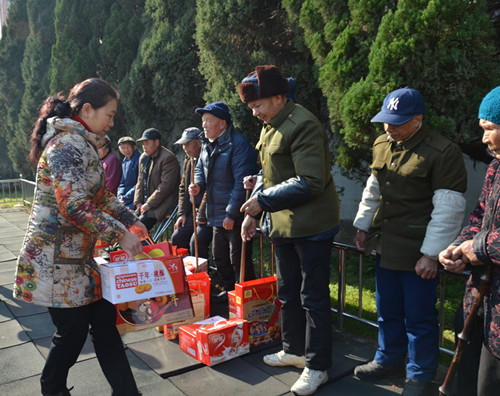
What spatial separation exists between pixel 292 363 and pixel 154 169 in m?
3.49

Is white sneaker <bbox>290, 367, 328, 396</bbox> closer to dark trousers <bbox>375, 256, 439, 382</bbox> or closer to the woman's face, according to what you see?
dark trousers <bbox>375, 256, 439, 382</bbox>

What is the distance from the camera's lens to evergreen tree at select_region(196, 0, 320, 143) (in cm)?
680

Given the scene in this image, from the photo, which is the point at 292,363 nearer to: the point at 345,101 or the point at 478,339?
the point at 478,339

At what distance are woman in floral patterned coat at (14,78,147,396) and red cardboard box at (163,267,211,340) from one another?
1.34 m

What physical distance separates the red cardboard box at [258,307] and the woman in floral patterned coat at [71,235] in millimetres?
1169

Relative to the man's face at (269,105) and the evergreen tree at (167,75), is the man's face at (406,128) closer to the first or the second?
the man's face at (269,105)

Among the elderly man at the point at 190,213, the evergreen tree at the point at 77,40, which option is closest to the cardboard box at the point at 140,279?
the elderly man at the point at 190,213

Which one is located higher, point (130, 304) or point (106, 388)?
point (130, 304)

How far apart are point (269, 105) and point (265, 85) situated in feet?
0.45

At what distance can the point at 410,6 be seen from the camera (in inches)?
A: 167

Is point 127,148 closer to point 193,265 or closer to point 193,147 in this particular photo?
point 193,147

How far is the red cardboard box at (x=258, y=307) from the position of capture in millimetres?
3660

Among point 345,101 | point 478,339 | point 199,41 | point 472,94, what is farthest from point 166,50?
point 478,339

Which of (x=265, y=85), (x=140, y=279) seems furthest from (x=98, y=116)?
(x=265, y=85)
